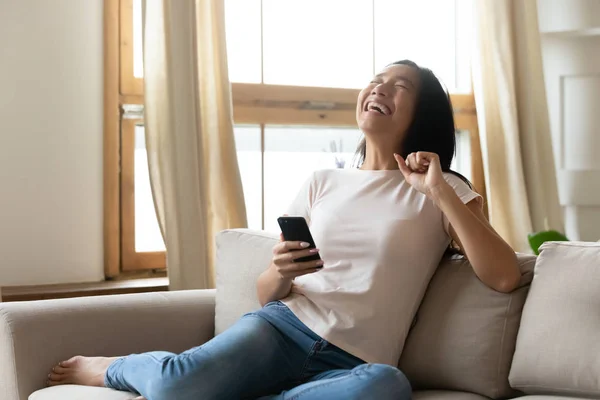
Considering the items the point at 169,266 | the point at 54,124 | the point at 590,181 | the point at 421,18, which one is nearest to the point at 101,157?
the point at 54,124

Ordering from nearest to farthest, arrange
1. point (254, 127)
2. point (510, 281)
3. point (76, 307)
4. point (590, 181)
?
point (510, 281) < point (76, 307) < point (254, 127) < point (590, 181)

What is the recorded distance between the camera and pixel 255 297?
2219 millimetres

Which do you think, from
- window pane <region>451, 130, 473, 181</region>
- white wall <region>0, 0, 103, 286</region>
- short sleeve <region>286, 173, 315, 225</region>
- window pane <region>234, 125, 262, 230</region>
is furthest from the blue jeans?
window pane <region>451, 130, 473, 181</region>

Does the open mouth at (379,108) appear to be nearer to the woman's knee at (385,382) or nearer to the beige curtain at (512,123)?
the woman's knee at (385,382)

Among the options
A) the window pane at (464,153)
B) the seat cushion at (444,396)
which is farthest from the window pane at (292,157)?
the seat cushion at (444,396)

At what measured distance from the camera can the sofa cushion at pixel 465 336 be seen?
6.16 ft

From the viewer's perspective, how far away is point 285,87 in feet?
11.3

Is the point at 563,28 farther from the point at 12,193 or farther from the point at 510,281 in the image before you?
the point at 12,193

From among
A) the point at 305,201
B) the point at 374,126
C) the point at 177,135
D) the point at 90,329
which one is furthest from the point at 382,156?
the point at 177,135

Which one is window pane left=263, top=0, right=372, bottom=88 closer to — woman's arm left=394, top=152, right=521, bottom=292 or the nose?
the nose

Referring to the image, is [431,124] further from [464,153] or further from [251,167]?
[464,153]

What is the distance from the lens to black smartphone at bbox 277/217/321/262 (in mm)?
1904

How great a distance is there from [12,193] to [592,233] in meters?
2.52

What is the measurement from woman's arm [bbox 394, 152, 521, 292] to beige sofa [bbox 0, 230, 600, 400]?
4 cm
